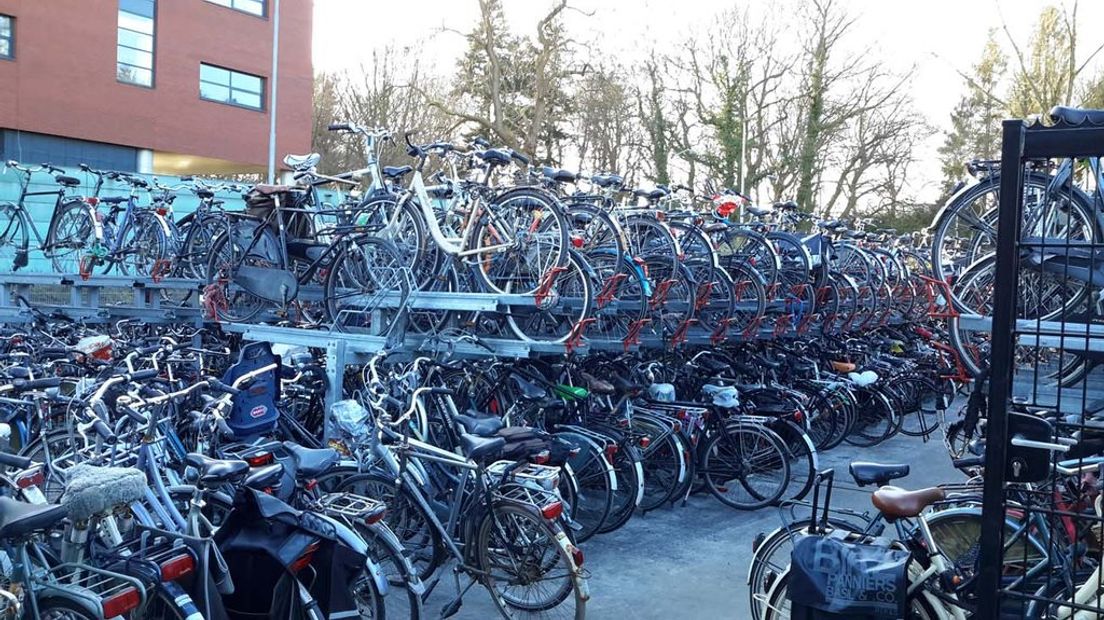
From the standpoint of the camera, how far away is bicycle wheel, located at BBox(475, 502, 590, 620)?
14.1 ft

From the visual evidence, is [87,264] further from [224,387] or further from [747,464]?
[747,464]

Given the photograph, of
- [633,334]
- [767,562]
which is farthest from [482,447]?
[633,334]

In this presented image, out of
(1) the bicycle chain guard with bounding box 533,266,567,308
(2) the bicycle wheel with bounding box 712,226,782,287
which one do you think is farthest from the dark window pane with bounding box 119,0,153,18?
(1) the bicycle chain guard with bounding box 533,266,567,308

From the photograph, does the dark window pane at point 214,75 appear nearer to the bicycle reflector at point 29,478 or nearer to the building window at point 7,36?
the building window at point 7,36

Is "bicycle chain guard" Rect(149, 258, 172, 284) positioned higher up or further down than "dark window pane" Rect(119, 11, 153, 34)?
further down

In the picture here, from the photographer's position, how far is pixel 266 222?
24.4 ft

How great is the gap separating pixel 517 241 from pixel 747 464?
2.42 meters

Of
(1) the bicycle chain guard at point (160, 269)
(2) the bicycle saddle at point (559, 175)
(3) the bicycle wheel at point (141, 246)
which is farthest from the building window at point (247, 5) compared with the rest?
(2) the bicycle saddle at point (559, 175)

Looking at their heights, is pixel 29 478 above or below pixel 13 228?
below

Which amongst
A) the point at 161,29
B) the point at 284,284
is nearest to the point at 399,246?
the point at 284,284

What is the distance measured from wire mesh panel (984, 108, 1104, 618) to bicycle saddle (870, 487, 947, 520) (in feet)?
0.86

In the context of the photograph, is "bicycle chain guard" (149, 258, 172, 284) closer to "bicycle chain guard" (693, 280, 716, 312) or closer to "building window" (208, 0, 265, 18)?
"bicycle chain guard" (693, 280, 716, 312)

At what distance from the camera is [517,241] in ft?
21.4

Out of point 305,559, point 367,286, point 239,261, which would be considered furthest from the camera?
point 239,261
